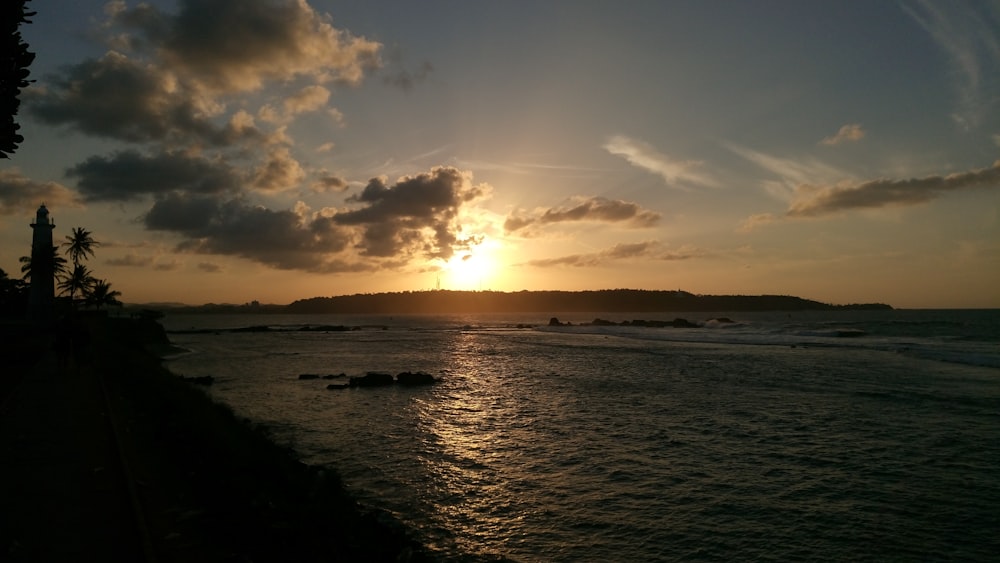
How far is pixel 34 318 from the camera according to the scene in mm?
60969

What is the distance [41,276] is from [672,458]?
67527mm

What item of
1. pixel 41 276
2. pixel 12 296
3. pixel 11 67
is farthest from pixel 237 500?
pixel 12 296

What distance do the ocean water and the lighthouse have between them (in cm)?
3110

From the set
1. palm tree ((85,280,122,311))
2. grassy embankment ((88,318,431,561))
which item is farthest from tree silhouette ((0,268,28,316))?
grassy embankment ((88,318,431,561))

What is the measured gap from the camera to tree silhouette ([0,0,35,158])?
1516 cm

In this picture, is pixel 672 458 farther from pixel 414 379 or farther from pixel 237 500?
pixel 414 379

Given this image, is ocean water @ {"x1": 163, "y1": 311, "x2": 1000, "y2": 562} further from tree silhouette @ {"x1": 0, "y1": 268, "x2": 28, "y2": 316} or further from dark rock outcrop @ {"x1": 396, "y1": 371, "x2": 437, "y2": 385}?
tree silhouette @ {"x1": 0, "y1": 268, "x2": 28, "y2": 316}

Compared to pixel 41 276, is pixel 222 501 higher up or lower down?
lower down

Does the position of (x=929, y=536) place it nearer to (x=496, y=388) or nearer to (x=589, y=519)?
(x=589, y=519)

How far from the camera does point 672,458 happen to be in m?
20.4

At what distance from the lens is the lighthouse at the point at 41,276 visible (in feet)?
198

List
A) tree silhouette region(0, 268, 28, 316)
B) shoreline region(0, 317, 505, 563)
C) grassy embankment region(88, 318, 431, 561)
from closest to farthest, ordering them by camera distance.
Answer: shoreline region(0, 317, 505, 563) < grassy embankment region(88, 318, 431, 561) < tree silhouette region(0, 268, 28, 316)

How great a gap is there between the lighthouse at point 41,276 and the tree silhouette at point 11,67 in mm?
55706

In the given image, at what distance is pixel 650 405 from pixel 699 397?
427cm
